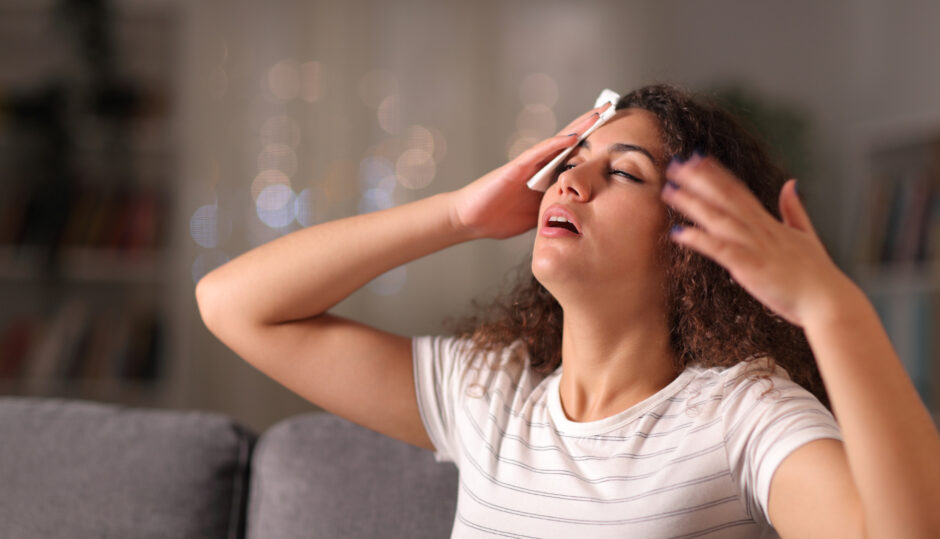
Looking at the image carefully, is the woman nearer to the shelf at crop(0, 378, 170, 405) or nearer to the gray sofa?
the gray sofa

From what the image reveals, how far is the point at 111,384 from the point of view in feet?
9.74

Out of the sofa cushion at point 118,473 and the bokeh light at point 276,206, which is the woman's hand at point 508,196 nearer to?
the sofa cushion at point 118,473

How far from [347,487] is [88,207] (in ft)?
7.56

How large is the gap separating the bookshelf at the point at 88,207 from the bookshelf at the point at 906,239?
9.02ft

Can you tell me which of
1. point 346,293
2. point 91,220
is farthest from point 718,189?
point 91,220

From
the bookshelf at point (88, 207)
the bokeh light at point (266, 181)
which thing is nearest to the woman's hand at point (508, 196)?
the bookshelf at point (88, 207)

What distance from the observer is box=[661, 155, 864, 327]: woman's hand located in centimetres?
62

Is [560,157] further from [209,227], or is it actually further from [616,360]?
[209,227]

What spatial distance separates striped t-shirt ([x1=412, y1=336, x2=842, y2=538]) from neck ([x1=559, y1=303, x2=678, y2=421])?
38 millimetres

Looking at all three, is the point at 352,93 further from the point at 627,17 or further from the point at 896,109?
the point at 896,109

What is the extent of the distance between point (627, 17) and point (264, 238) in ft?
6.45

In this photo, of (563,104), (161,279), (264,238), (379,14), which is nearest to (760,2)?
(563,104)

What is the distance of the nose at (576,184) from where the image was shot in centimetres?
99

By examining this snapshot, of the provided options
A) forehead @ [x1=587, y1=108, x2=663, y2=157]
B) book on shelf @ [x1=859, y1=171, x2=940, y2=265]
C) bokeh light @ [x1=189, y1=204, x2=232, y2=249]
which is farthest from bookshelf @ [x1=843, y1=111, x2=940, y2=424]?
bokeh light @ [x1=189, y1=204, x2=232, y2=249]
